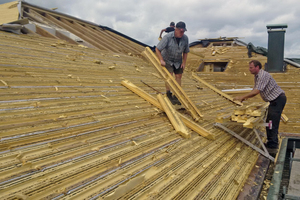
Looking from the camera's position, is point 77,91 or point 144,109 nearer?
point 77,91

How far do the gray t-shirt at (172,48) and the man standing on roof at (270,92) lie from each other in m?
1.29

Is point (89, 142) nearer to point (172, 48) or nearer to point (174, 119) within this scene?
point (174, 119)

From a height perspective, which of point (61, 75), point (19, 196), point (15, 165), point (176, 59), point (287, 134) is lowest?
point (287, 134)

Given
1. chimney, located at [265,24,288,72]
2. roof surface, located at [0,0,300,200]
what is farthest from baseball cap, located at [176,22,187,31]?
chimney, located at [265,24,288,72]

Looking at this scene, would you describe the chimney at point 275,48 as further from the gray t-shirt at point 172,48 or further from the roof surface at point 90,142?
the gray t-shirt at point 172,48

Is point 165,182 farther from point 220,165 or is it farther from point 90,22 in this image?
point 90,22

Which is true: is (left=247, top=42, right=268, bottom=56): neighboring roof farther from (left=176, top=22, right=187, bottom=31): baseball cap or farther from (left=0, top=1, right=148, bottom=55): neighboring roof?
(left=176, top=22, right=187, bottom=31): baseball cap

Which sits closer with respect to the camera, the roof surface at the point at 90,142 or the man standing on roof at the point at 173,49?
the roof surface at the point at 90,142

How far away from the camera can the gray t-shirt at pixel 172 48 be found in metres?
4.30

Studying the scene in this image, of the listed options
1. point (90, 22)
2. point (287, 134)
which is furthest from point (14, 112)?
point (90, 22)

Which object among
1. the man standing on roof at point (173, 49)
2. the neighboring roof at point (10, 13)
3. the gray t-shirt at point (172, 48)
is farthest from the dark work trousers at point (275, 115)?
the neighboring roof at point (10, 13)

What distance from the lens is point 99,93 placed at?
10.7ft

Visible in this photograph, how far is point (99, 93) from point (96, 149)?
132 centimetres

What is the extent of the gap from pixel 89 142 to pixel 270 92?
3303mm
